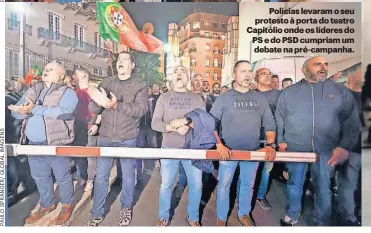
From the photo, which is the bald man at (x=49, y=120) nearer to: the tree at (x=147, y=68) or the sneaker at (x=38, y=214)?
the sneaker at (x=38, y=214)

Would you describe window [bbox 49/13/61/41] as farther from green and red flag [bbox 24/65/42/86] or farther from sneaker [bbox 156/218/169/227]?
sneaker [bbox 156/218/169/227]

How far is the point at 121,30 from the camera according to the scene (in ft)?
8.04

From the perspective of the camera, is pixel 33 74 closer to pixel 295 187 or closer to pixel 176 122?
pixel 176 122

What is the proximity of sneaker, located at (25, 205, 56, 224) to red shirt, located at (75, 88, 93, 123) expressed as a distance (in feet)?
1.74

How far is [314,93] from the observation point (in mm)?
2424

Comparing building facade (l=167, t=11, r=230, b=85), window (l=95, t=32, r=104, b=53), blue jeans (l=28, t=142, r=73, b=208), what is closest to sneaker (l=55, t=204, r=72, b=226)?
blue jeans (l=28, t=142, r=73, b=208)

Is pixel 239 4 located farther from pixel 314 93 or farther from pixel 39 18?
pixel 39 18

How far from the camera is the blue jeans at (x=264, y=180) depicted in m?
2.45

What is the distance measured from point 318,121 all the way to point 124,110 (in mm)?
1047

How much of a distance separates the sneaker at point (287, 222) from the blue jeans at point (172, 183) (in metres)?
0.48

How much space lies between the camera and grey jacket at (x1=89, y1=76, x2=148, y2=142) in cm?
245

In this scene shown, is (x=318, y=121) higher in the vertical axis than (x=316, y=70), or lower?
lower

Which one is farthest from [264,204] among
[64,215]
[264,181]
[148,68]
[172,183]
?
[64,215]
